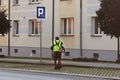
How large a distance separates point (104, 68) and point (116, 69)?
1053mm

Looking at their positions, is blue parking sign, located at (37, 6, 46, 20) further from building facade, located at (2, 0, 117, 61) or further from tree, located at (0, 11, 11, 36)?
tree, located at (0, 11, 11, 36)

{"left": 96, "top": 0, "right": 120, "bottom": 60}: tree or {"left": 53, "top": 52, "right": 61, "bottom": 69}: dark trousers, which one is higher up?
{"left": 96, "top": 0, "right": 120, "bottom": 60}: tree

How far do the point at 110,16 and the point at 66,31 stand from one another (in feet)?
40.6

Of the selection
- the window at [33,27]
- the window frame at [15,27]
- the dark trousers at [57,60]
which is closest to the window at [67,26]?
the window at [33,27]

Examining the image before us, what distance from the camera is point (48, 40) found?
4212 centimetres

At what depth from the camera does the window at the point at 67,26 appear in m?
40.0

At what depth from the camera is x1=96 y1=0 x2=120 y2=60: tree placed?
28250 mm

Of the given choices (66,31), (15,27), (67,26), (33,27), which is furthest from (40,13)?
(15,27)

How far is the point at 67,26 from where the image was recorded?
40375 millimetres

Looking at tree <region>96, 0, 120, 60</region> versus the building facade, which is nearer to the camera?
tree <region>96, 0, 120, 60</region>

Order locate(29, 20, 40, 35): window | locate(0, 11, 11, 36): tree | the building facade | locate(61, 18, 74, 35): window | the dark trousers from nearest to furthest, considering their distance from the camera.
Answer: the dark trousers → the building facade → locate(0, 11, 11, 36): tree → locate(61, 18, 74, 35): window → locate(29, 20, 40, 35): window

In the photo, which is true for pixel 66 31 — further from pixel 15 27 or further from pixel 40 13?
pixel 40 13

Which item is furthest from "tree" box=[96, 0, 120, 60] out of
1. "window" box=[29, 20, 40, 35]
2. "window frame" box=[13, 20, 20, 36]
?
"window frame" box=[13, 20, 20, 36]

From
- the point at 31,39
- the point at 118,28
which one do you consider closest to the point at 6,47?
the point at 31,39
